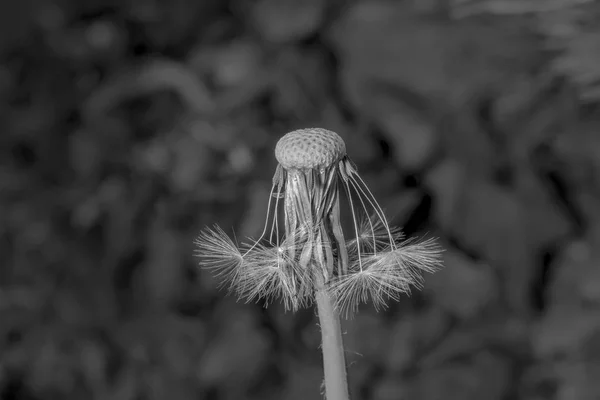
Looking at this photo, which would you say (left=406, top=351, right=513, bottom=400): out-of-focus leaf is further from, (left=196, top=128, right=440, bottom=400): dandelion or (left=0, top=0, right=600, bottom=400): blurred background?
(left=196, top=128, right=440, bottom=400): dandelion

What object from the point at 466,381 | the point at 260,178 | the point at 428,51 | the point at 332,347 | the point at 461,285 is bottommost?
the point at 332,347

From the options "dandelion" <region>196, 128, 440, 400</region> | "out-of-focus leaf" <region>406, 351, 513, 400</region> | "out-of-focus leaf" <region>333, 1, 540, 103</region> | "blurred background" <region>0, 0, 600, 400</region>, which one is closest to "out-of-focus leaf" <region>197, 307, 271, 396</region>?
"blurred background" <region>0, 0, 600, 400</region>

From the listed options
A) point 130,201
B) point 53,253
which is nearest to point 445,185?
point 130,201

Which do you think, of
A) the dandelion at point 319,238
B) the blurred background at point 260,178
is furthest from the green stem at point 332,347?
the blurred background at point 260,178

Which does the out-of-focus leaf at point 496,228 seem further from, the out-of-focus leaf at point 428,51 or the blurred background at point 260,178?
the out-of-focus leaf at point 428,51

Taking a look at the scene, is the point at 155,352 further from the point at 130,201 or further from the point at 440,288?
the point at 440,288

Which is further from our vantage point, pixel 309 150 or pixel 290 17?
pixel 290 17

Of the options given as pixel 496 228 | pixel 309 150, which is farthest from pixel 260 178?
pixel 309 150

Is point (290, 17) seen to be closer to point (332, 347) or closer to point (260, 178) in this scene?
point (260, 178)
